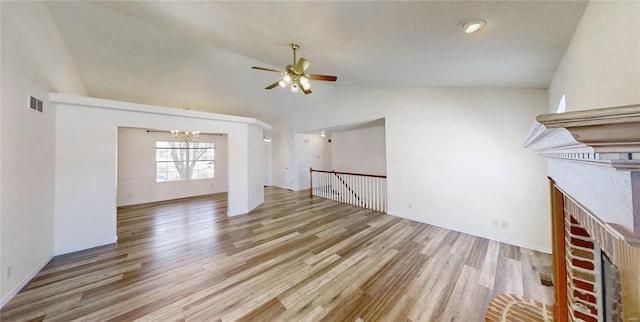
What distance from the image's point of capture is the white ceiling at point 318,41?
5.86ft

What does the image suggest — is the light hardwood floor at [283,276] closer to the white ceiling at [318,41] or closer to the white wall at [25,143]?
the white wall at [25,143]

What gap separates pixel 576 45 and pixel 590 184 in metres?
1.88

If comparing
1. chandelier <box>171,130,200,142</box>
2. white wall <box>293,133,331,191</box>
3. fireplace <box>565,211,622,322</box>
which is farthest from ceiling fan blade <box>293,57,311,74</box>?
white wall <box>293,133,331,191</box>

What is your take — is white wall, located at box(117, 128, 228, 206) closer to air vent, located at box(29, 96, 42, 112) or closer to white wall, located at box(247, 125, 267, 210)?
white wall, located at box(247, 125, 267, 210)

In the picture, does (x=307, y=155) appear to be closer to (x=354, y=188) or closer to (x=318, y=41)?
(x=354, y=188)

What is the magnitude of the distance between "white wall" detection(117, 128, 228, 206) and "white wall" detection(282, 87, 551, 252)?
21.1ft

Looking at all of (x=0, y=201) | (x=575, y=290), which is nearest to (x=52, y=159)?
(x=0, y=201)

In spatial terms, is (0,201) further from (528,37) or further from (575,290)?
(528,37)

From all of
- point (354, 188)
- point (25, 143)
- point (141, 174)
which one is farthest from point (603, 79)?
point (141, 174)

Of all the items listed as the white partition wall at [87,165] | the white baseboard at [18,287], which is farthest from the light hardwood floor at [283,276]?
the white partition wall at [87,165]

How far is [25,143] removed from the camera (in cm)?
241

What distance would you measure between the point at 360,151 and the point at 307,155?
7.67 feet

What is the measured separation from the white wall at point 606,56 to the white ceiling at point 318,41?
0.58 feet

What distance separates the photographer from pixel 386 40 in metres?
2.36
